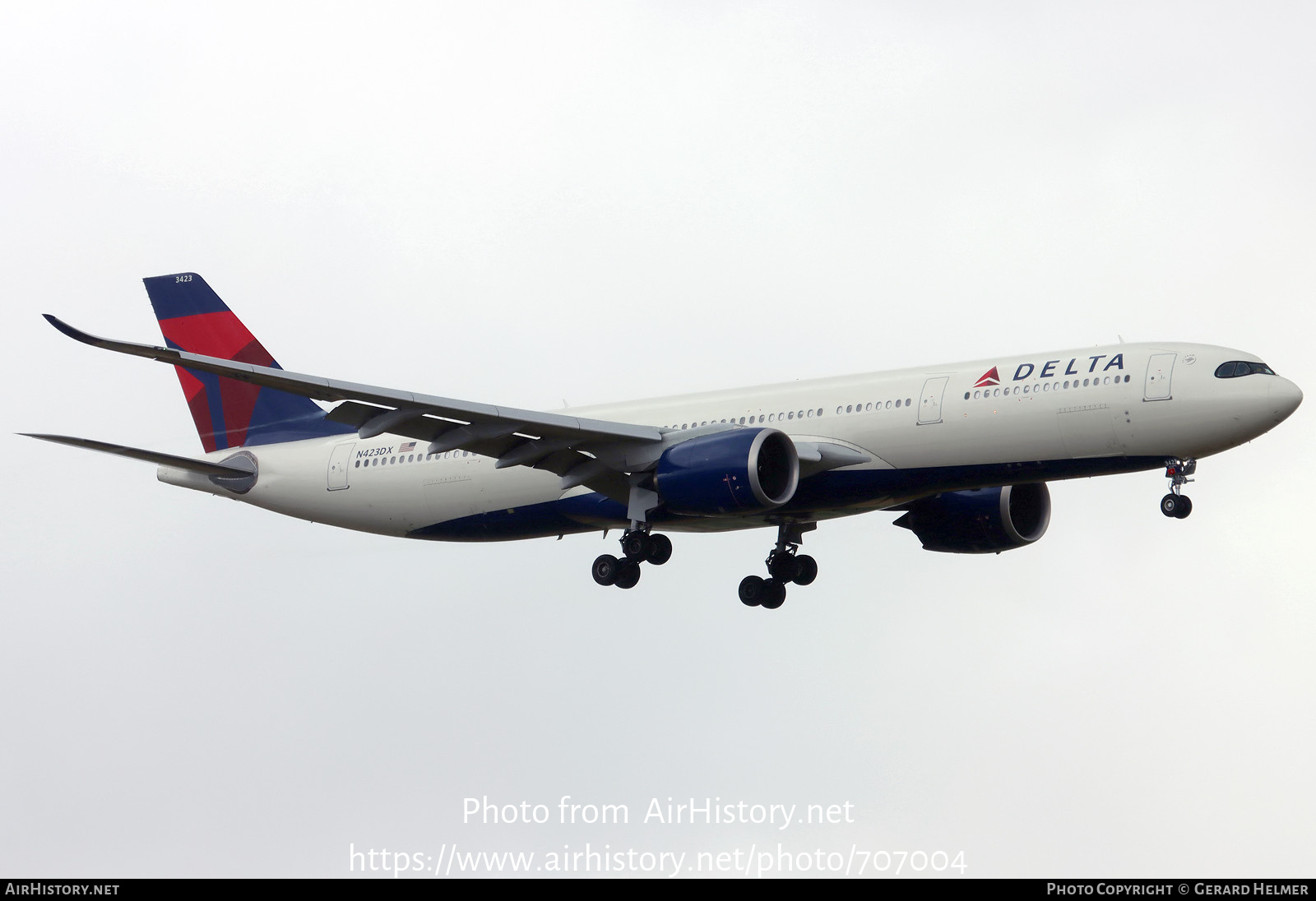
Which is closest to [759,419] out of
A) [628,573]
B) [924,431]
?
[924,431]

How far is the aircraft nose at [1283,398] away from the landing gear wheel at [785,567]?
43.0 ft

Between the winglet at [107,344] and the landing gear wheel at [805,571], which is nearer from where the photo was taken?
the winglet at [107,344]

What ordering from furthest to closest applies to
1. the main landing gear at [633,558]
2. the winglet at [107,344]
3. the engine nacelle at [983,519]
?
the engine nacelle at [983,519] < the main landing gear at [633,558] < the winglet at [107,344]

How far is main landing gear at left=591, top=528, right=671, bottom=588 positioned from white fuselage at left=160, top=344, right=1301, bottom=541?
1.78ft

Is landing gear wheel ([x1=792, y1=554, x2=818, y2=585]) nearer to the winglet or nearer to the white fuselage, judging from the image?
the white fuselage

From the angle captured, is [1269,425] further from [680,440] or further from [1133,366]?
[680,440]

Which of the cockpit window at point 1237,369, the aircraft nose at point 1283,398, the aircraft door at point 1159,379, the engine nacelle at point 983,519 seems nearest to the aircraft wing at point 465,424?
the engine nacelle at point 983,519

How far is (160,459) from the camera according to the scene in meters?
40.8

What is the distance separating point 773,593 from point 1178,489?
1169 centimetres

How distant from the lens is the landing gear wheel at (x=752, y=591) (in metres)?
42.5

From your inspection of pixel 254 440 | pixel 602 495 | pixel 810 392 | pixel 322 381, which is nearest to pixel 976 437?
pixel 810 392

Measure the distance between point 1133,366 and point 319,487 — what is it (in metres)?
20.4

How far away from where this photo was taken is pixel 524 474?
4003 cm

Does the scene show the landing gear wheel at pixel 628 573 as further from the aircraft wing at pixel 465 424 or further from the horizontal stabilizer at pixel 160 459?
the horizontal stabilizer at pixel 160 459
